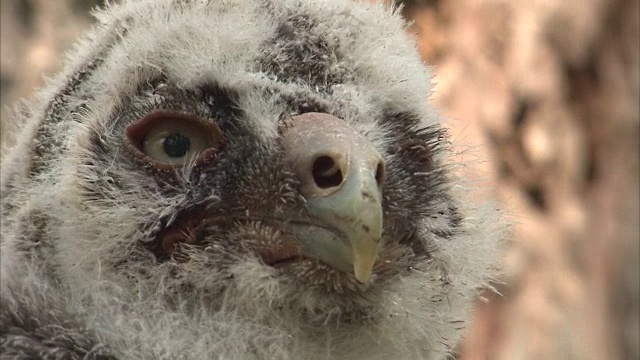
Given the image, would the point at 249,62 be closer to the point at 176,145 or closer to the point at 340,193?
the point at 176,145

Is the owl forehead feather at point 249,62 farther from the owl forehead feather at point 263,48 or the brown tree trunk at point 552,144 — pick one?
the brown tree trunk at point 552,144

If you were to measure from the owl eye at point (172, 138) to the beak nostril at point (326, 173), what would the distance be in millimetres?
175

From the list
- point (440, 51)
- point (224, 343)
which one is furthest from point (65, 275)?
point (440, 51)

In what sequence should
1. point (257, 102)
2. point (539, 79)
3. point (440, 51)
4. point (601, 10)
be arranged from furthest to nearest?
1. point (601, 10)
2. point (539, 79)
3. point (440, 51)
4. point (257, 102)

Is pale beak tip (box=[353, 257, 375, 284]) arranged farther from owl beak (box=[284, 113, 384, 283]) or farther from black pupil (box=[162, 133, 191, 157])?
black pupil (box=[162, 133, 191, 157])

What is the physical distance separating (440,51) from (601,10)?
98cm

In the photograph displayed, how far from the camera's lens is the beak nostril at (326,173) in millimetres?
1147

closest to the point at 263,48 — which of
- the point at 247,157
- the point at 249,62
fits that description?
the point at 249,62

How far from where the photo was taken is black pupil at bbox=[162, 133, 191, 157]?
4.14 ft

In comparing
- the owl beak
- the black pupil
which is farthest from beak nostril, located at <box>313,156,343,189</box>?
the black pupil

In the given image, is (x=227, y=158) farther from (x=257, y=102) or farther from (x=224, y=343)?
(x=224, y=343)

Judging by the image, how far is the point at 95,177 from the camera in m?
1.31

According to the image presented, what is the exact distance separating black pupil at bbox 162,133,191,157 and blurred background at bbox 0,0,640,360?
1343mm

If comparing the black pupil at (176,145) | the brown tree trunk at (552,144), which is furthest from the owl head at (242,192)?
the brown tree trunk at (552,144)
